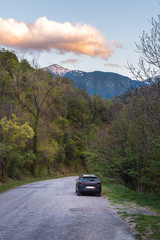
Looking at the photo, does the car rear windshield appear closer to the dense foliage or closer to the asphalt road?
the dense foliage

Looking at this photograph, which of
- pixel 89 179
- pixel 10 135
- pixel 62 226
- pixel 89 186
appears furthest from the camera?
pixel 10 135

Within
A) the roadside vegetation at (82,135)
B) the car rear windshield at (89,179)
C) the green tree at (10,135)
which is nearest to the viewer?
the roadside vegetation at (82,135)

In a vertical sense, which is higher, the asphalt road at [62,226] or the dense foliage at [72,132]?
the dense foliage at [72,132]

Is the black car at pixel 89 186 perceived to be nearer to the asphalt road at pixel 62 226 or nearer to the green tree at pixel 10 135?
the asphalt road at pixel 62 226

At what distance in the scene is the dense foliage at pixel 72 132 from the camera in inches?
603

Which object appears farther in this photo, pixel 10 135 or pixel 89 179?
pixel 10 135

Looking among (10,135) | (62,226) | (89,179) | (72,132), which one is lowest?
(62,226)

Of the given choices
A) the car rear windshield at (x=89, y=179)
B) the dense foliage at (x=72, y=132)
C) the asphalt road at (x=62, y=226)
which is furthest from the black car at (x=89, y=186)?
the asphalt road at (x=62, y=226)

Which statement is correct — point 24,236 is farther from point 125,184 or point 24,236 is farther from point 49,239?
point 125,184

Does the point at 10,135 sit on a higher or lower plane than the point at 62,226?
higher

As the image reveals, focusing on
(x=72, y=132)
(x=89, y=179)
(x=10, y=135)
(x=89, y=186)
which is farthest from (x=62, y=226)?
(x=72, y=132)

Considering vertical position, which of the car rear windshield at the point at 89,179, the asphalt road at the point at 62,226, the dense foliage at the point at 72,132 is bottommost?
the asphalt road at the point at 62,226

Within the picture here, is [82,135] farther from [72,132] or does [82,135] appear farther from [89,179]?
[89,179]

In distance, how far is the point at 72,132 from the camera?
246ft
